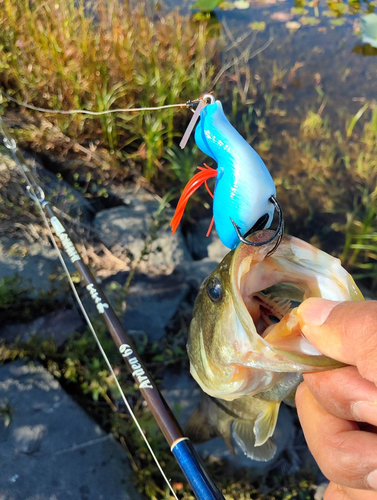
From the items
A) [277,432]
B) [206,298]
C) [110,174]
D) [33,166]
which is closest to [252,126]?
[110,174]

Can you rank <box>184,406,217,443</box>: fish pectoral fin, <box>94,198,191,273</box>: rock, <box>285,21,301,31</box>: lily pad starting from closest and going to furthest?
<box>184,406,217,443</box>: fish pectoral fin → <box>94,198,191,273</box>: rock → <box>285,21,301,31</box>: lily pad

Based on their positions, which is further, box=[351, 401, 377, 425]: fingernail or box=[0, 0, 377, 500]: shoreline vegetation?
box=[0, 0, 377, 500]: shoreline vegetation

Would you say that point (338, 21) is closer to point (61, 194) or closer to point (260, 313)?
point (61, 194)

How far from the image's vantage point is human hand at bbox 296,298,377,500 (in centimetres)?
98

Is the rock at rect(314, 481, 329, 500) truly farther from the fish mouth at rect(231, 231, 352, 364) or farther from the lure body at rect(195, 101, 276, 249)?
the lure body at rect(195, 101, 276, 249)

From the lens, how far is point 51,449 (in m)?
2.08

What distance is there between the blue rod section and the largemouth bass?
22 cm

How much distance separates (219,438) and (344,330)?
182cm

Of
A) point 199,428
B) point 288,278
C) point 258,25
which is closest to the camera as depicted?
point 288,278

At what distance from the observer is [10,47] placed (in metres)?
3.76

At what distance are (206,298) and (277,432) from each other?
1.71 metres

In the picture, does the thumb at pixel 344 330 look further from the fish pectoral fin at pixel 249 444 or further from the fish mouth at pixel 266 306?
the fish pectoral fin at pixel 249 444

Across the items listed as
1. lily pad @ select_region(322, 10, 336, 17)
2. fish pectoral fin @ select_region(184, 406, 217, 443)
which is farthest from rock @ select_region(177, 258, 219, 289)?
lily pad @ select_region(322, 10, 336, 17)

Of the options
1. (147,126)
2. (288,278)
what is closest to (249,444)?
(288,278)
